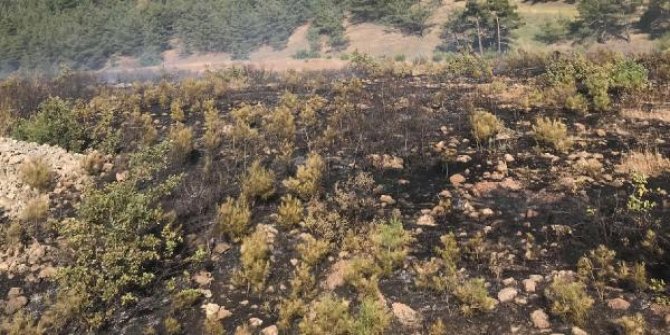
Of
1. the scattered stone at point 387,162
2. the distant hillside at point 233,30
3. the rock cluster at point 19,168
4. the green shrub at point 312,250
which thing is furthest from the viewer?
the distant hillside at point 233,30

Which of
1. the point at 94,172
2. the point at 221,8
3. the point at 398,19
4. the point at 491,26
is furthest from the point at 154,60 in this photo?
the point at 94,172

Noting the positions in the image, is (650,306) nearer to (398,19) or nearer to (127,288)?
(127,288)

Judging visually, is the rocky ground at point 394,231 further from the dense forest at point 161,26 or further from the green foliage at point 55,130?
the dense forest at point 161,26

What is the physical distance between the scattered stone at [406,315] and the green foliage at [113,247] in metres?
2.74

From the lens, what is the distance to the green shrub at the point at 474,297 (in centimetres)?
436

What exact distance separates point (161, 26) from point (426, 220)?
5592 centimetres

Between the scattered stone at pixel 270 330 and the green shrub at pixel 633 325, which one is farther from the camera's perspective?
the scattered stone at pixel 270 330

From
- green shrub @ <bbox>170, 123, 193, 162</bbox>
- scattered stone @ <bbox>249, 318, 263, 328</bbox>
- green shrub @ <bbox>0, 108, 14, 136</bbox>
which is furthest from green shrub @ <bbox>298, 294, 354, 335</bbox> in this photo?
green shrub @ <bbox>0, 108, 14, 136</bbox>

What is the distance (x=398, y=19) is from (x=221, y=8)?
2165 cm

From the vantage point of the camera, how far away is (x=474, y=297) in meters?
4.41

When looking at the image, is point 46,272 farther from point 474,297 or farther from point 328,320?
point 474,297

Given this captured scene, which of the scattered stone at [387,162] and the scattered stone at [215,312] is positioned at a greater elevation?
the scattered stone at [387,162]

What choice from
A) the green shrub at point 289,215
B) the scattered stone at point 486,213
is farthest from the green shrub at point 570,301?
the green shrub at point 289,215

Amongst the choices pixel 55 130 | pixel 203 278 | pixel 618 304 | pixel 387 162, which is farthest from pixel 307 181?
pixel 55 130
